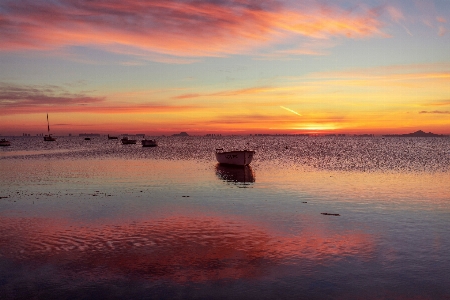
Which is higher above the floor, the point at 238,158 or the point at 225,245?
the point at 238,158

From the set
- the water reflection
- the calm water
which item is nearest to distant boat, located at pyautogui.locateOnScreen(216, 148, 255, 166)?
the calm water

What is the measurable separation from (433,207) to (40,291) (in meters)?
22.0

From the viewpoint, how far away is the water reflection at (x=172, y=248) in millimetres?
12422

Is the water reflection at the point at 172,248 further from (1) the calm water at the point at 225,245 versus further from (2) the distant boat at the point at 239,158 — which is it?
(2) the distant boat at the point at 239,158

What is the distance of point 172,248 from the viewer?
1480cm

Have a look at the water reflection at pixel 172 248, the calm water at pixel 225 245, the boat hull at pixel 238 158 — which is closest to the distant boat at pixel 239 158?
the boat hull at pixel 238 158

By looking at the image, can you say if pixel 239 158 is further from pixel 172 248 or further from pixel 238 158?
pixel 172 248

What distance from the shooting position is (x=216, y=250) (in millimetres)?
14477

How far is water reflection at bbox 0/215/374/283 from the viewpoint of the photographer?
12422 millimetres

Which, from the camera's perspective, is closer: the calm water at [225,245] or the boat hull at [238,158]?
the calm water at [225,245]

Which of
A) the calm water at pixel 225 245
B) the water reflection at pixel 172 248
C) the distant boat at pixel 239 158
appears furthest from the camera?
the distant boat at pixel 239 158

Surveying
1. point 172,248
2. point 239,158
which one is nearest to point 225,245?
point 172,248

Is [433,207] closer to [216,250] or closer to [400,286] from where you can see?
[400,286]

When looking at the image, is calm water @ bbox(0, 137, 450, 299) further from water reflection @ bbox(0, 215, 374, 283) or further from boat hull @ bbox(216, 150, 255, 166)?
boat hull @ bbox(216, 150, 255, 166)
